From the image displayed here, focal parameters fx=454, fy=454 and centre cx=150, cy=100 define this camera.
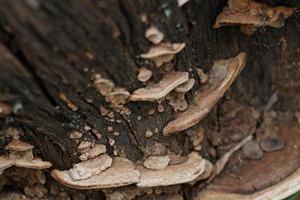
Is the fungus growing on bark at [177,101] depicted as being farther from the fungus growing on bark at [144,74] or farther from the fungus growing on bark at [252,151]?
the fungus growing on bark at [252,151]

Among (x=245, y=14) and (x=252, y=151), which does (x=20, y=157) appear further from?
(x=252, y=151)

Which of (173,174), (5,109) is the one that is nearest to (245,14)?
(173,174)

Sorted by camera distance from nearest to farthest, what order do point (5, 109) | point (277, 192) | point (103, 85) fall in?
point (5, 109), point (103, 85), point (277, 192)

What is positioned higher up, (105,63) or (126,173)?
(105,63)

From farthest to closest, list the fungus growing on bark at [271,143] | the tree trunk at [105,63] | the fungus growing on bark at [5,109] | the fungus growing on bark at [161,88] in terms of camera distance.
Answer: the fungus growing on bark at [271,143] → the fungus growing on bark at [161,88] → the fungus growing on bark at [5,109] → the tree trunk at [105,63]

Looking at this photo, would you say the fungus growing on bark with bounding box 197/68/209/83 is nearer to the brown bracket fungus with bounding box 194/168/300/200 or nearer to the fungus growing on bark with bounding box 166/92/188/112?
the fungus growing on bark with bounding box 166/92/188/112

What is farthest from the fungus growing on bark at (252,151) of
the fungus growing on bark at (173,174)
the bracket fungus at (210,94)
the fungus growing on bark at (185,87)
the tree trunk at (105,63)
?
the fungus growing on bark at (185,87)
